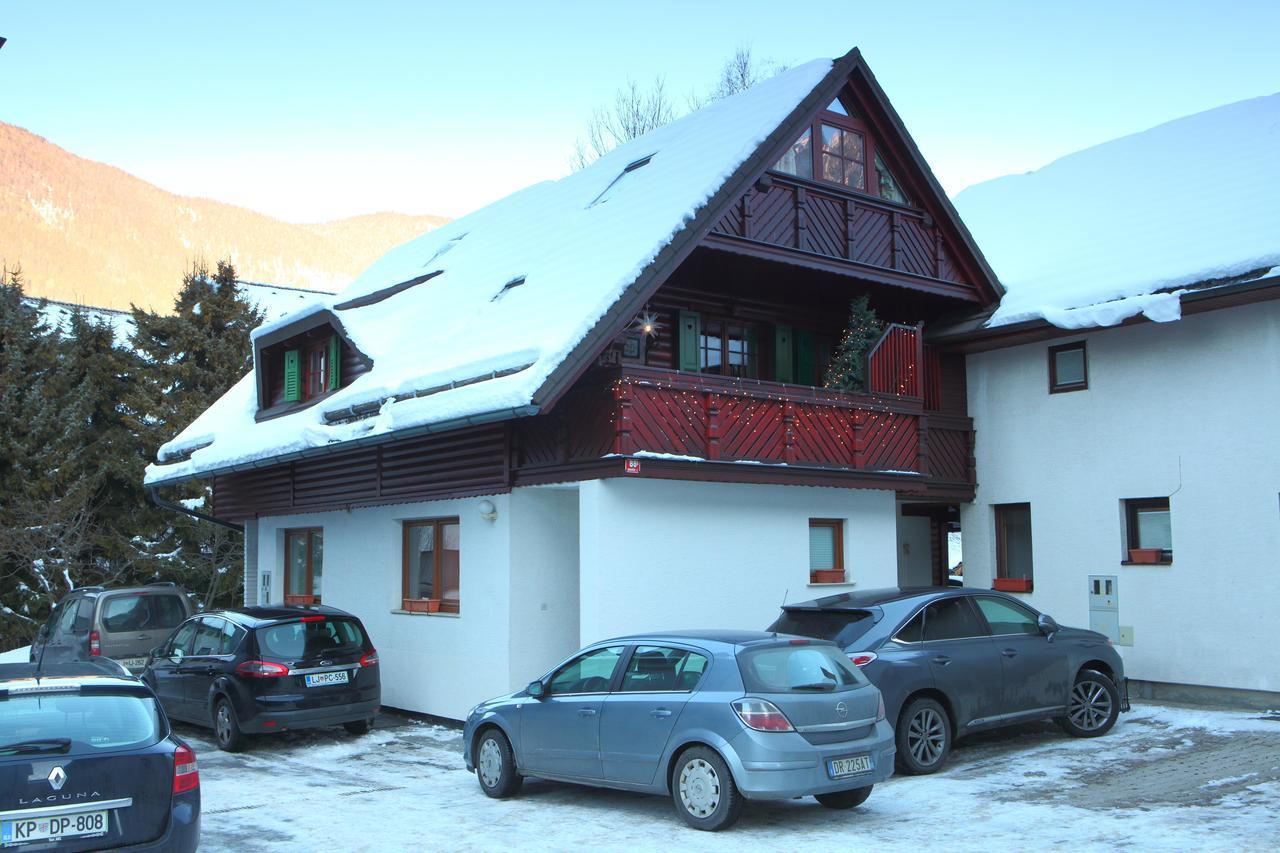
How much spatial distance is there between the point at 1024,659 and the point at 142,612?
42.5 feet

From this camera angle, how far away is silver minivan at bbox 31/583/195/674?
18.1 metres

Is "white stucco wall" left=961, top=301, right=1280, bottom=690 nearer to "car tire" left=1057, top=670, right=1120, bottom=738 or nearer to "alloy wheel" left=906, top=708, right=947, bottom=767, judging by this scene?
"car tire" left=1057, top=670, right=1120, bottom=738

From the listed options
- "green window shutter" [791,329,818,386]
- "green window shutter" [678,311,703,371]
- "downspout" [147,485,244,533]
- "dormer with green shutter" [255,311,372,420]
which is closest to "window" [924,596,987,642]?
"green window shutter" [678,311,703,371]

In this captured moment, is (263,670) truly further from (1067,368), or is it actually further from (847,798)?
(1067,368)

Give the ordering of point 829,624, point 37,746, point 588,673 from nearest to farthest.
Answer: point 37,746, point 588,673, point 829,624

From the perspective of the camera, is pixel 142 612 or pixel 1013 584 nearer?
pixel 1013 584

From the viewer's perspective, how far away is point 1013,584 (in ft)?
60.0

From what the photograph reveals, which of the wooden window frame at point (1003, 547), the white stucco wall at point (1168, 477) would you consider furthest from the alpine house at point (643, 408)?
the white stucco wall at point (1168, 477)

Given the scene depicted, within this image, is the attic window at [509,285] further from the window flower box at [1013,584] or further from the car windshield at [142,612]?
the window flower box at [1013,584]

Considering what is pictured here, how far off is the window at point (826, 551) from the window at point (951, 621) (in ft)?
14.1

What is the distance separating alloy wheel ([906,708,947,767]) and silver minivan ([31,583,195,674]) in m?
11.8

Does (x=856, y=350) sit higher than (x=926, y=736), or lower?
higher

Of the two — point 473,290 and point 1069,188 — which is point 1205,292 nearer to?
point 1069,188

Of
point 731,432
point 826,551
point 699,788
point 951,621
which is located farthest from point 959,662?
→ point 826,551
